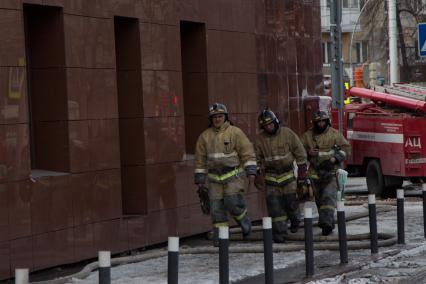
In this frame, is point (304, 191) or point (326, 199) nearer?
point (304, 191)

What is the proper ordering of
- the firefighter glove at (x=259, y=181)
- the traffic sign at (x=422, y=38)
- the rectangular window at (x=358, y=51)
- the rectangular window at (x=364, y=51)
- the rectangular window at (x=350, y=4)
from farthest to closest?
the rectangular window at (x=358, y=51) → the rectangular window at (x=364, y=51) → the rectangular window at (x=350, y=4) → the traffic sign at (x=422, y=38) → the firefighter glove at (x=259, y=181)

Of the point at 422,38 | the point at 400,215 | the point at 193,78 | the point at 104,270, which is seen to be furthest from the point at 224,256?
the point at 422,38

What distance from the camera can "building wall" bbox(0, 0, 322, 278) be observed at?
10.9 metres

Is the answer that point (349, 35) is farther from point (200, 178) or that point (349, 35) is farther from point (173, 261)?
point (173, 261)

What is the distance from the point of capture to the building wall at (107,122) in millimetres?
10945

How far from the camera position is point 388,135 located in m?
22.7

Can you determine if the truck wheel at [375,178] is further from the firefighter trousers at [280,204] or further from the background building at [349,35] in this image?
the background building at [349,35]

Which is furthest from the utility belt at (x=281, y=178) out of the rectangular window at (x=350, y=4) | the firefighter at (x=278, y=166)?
the rectangular window at (x=350, y=4)

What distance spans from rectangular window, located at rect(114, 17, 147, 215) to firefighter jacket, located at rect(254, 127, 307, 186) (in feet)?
5.72

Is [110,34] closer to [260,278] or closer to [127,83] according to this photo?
[127,83]

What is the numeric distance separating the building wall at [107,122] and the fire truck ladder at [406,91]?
7619 mm

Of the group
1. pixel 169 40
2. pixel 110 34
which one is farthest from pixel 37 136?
pixel 169 40

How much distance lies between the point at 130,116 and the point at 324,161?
3019 millimetres

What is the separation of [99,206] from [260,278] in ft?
8.41
